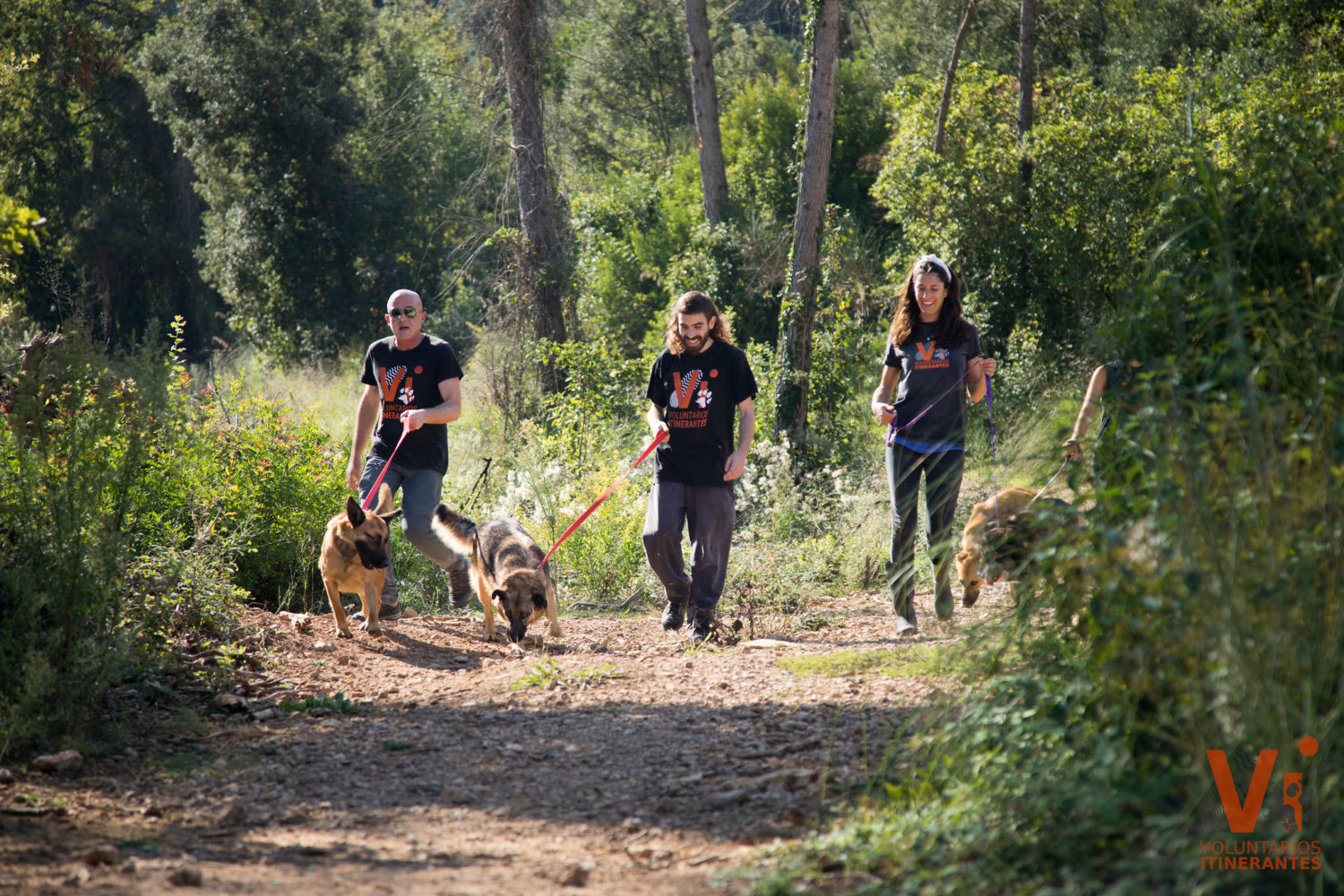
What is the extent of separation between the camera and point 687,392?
645cm

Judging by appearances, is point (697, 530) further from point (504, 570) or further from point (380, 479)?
point (380, 479)

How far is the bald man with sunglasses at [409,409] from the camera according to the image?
280 inches

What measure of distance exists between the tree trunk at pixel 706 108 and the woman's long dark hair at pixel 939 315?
12492 millimetres

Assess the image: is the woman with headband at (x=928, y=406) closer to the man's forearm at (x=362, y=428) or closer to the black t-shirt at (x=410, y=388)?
the black t-shirt at (x=410, y=388)

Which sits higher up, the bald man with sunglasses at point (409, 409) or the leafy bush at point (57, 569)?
the bald man with sunglasses at point (409, 409)

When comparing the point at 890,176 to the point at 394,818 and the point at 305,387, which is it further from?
the point at 394,818

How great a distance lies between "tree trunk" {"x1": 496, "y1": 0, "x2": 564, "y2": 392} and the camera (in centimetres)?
1627

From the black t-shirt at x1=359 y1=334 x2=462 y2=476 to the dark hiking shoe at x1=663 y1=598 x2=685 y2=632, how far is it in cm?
191

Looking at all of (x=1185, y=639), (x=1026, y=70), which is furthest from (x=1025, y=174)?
(x=1185, y=639)

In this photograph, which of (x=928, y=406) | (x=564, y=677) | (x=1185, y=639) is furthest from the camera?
(x=928, y=406)

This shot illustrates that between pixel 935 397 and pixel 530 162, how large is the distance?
38.8ft

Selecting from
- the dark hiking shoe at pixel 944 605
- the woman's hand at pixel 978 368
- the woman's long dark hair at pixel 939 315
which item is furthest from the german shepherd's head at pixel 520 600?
the woman's hand at pixel 978 368

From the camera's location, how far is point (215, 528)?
7.14 m

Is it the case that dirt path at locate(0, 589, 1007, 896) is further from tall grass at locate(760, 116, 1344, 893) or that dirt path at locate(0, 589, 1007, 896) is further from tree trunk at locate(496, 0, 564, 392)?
tree trunk at locate(496, 0, 564, 392)
